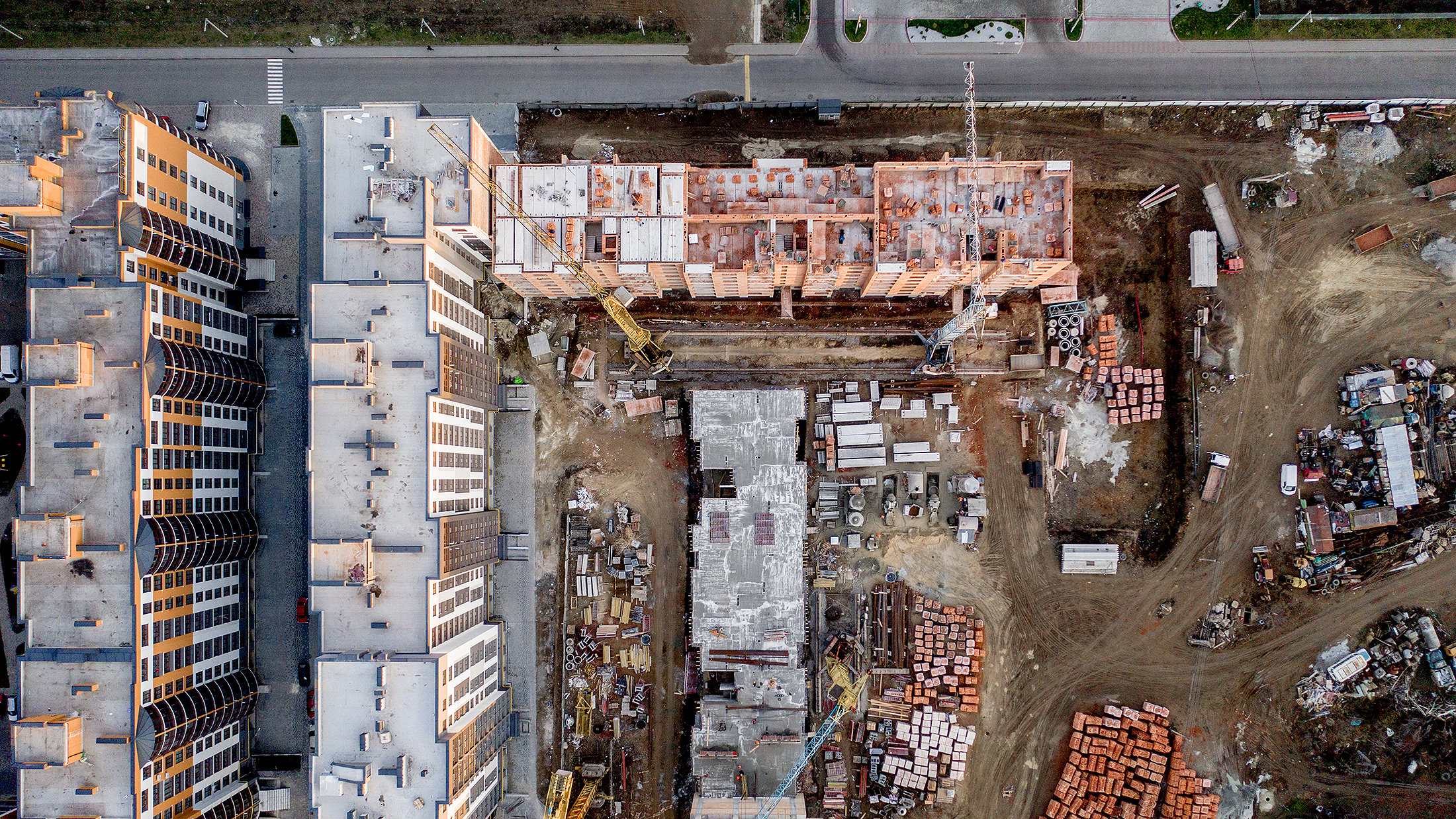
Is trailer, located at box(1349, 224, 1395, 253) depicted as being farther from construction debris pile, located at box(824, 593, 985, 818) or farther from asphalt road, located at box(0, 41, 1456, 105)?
construction debris pile, located at box(824, 593, 985, 818)

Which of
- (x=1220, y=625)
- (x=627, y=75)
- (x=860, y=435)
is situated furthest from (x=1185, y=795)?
(x=627, y=75)

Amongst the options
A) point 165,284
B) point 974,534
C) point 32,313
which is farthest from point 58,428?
point 974,534

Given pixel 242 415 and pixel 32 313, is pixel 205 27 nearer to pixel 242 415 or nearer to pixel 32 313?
pixel 32 313

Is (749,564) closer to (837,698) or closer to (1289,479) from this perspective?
(837,698)

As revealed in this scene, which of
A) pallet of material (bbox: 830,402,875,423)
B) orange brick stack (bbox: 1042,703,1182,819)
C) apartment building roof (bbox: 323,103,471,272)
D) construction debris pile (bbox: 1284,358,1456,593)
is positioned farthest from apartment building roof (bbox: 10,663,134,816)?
construction debris pile (bbox: 1284,358,1456,593)

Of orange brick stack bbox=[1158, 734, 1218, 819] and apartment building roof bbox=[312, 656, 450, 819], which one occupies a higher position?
apartment building roof bbox=[312, 656, 450, 819]

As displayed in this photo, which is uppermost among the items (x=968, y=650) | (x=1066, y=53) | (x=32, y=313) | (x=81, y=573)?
(x=1066, y=53)
